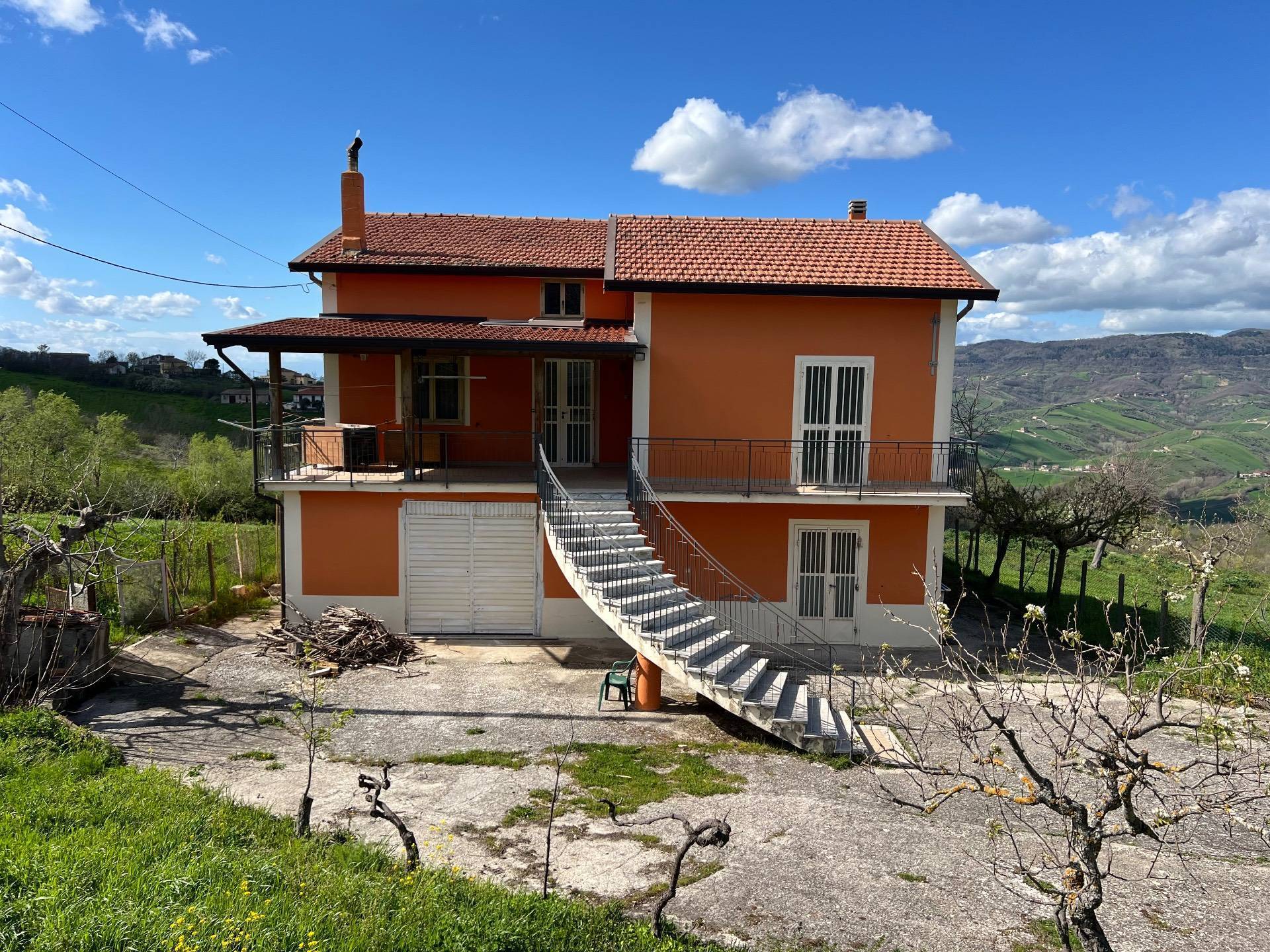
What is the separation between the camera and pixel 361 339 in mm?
12555

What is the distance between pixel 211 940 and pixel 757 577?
1061 centimetres

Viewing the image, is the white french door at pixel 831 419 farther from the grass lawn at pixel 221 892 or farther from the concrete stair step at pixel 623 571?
the grass lawn at pixel 221 892

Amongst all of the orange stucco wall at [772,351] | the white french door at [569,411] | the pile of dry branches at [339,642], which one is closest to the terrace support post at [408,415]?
the pile of dry branches at [339,642]

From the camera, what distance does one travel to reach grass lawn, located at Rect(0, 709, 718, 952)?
455cm

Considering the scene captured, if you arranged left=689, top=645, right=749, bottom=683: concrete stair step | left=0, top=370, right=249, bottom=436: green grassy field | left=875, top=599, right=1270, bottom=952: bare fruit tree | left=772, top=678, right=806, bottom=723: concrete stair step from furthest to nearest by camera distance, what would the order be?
left=0, top=370, right=249, bottom=436: green grassy field < left=689, top=645, right=749, bottom=683: concrete stair step < left=772, top=678, right=806, bottom=723: concrete stair step < left=875, top=599, right=1270, bottom=952: bare fruit tree

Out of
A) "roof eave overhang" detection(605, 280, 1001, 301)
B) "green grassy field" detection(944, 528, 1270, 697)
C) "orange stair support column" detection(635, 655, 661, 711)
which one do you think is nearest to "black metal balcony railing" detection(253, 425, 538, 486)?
"roof eave overhang" detection(605, 280, 1001, 301)

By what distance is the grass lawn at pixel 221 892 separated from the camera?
4.55 m

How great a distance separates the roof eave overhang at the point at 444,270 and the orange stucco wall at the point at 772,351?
2912 millimetres

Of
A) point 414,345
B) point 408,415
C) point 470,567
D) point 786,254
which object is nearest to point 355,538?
point 470,567

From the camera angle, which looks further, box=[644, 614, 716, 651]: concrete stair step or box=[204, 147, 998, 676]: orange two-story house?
box=[204, 147, 998, 676]: orange two-story house

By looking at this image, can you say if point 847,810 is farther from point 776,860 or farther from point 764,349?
point 764,349

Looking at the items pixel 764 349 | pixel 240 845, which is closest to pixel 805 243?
pixel 764 349

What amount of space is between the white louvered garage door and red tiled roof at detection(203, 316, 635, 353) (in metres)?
2.82

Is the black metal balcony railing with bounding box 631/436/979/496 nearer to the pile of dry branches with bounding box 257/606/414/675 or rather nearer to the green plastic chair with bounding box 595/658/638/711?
the green plastic chair with bounding box 595/658/638/711
